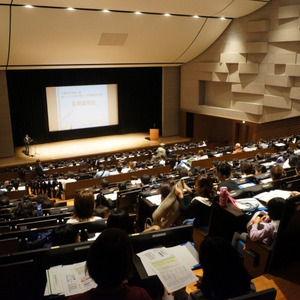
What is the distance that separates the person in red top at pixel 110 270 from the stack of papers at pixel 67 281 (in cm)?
30

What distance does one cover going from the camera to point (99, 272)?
164 centimetres

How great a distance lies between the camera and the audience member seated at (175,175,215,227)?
3715 mm

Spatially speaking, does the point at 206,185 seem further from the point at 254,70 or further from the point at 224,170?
the point at 254,70

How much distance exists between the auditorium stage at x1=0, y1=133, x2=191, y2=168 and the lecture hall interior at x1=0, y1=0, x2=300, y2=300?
0.05 metres

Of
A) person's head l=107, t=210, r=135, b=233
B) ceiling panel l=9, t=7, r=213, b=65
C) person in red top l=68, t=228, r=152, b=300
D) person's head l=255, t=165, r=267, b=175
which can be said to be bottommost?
person's head l=255, t=165, r=267, b=175

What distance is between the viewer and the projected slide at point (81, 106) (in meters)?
17.7

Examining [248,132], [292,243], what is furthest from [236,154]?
[292,243]

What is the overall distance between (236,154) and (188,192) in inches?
262

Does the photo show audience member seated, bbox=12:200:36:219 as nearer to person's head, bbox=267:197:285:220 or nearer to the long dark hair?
the long dark hair

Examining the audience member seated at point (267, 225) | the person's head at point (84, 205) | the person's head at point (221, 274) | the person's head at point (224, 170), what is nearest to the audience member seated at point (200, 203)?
the audience member seated at point (267, 225)

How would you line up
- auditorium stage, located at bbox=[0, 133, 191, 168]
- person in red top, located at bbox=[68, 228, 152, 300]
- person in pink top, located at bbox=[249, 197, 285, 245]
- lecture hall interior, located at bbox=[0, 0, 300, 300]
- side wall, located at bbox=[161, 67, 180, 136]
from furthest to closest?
side wall, located at bbox=[161, 67, 180, 136]
auditorium stage, located at bbox=[0, 133, 191, 168]
lecture hall interior, located at bbox=[0, 0, 300, 300]
person in pink top, located at bbox=[249, 197, 285, 245]
person in red top, located at bbox=[68, 228, 152, 300]

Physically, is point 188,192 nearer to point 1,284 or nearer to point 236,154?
point 1,284

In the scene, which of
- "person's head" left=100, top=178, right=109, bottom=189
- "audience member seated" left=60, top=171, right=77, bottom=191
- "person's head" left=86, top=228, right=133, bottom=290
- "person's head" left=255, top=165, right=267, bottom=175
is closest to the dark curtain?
"audience member seated" left=60, top=171, right=77, bottom=191

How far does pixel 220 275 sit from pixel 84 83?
1695 centimetres
